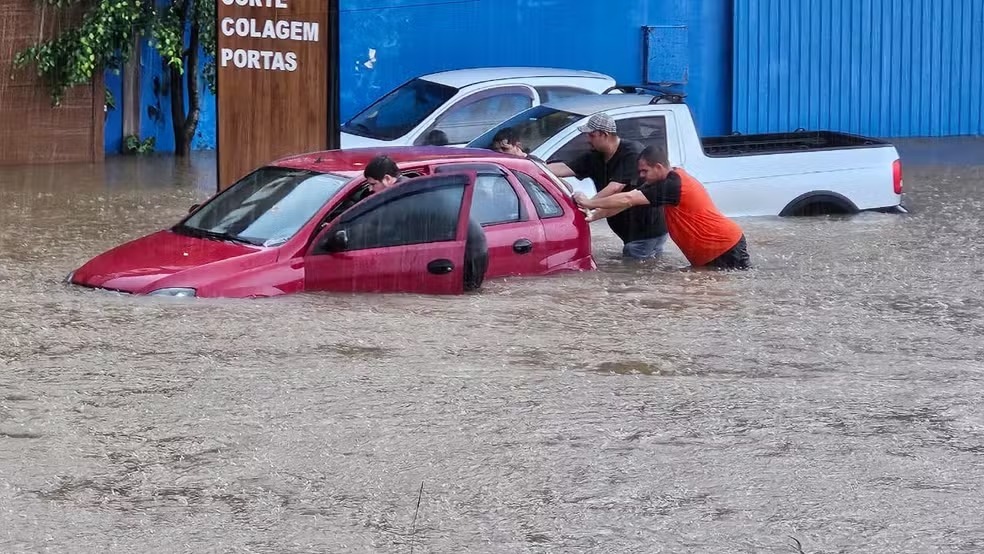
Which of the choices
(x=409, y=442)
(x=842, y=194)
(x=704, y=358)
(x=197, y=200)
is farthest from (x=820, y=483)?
(x=197, y=200)

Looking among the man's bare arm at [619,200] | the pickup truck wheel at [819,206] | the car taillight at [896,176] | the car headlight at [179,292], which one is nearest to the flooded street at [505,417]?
the car headlight at [179,292]

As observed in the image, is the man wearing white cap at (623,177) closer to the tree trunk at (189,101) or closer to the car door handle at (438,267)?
the car door handle at (438,267)

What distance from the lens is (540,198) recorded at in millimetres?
10375

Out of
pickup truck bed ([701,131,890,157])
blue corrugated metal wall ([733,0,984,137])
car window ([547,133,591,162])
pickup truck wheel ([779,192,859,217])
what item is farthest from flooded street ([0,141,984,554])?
blue corrugated metal wall ([733,0,984,137])

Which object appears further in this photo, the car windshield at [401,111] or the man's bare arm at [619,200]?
the car windshield at [401,111]

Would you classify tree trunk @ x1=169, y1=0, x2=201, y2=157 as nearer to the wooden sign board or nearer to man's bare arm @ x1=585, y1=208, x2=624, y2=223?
the wooden sign board

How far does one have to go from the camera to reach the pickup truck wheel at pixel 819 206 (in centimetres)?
1372

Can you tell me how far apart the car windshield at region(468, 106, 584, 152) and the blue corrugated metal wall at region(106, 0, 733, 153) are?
619 centimetres

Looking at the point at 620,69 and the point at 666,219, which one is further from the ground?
the point at 620,69

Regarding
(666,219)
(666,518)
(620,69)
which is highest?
(620,69)

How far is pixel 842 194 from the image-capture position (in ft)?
45.6

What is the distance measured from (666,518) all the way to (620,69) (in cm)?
1507

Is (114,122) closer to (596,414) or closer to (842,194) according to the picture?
(842,194)

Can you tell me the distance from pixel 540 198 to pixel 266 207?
1976mm
